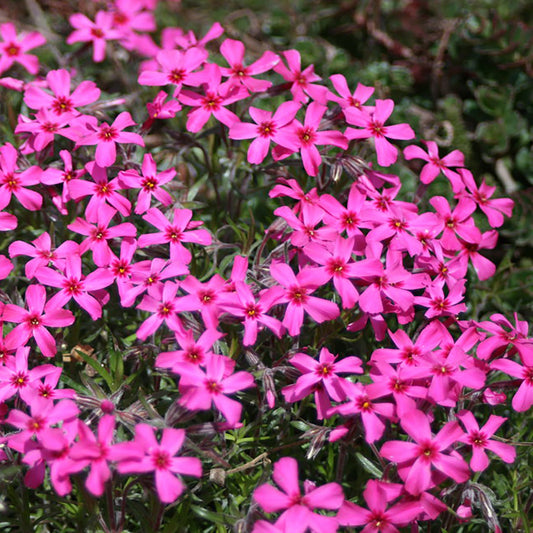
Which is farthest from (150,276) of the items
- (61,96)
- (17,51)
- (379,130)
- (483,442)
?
(17,51)

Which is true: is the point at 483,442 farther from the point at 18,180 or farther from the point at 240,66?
the point at 18,180

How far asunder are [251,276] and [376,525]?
91cm

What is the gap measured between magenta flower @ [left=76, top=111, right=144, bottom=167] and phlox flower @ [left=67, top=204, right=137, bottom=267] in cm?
18

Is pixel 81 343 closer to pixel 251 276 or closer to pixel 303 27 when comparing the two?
pixel 251 276

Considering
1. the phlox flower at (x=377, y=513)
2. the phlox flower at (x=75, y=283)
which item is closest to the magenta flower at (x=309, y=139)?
the phlox flower at (x=75, y=283)

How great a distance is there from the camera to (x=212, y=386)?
A: 6.20 feet

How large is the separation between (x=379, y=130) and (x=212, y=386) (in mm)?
1273

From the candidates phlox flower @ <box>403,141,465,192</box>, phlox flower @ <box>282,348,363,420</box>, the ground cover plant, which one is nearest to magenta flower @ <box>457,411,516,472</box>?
the ground cover plant

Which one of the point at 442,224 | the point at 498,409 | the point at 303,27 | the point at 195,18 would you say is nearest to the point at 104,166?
the point at 442,224

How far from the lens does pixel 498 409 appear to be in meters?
2.58

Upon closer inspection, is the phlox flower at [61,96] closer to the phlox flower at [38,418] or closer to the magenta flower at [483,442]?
the phlox flower at [38,418]

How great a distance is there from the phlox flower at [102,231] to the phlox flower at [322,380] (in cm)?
76

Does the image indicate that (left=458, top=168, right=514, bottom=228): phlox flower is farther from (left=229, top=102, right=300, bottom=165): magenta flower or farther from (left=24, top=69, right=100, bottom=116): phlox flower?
(left=24, top=69, right=100, bottom=116): phlox flower

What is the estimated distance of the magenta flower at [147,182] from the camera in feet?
7.72
